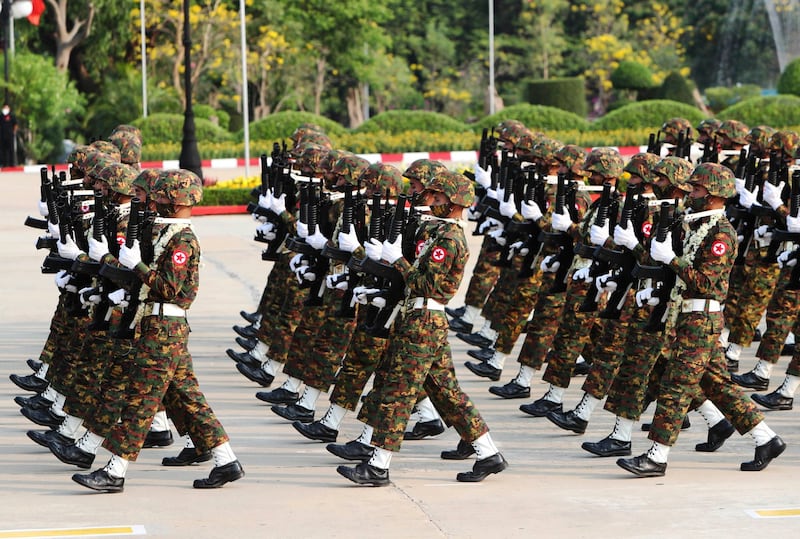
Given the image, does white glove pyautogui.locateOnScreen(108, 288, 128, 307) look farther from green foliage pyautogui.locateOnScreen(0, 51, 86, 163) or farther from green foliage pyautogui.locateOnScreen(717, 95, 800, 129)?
green foliage pyautogui.locateOnScreen(0, 51, 86, 163)

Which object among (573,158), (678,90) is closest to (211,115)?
(678,90)

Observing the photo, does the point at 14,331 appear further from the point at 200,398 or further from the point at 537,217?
the point at 200,398

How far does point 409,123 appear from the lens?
121ft

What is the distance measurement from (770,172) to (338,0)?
35926 millimetres

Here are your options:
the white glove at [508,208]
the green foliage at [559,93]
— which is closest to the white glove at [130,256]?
the white glove at [508,208]

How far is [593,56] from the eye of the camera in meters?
57.2

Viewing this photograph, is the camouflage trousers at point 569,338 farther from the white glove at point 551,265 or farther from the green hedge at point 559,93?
the green hedge at point 559,93

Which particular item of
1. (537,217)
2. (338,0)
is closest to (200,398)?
(537,217)

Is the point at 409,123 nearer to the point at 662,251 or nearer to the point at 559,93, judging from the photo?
the point at 559,93

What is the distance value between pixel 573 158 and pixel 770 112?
75.3 ft

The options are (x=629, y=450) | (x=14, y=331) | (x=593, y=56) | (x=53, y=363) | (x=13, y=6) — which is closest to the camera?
(x=629, y=450)

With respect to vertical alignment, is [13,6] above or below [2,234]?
above

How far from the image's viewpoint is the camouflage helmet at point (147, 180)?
9336 millimetres

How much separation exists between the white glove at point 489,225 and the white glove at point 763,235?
81.5 inches
